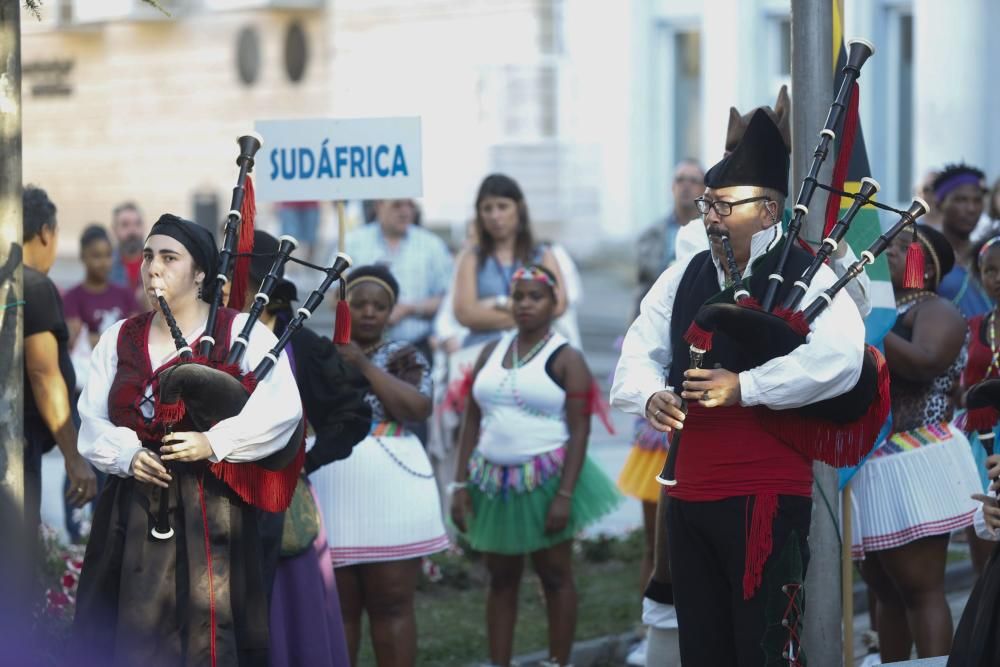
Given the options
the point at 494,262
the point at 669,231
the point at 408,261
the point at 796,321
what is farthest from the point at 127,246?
the point at 796,321

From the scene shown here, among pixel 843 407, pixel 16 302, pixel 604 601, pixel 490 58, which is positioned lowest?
pixel 604 601

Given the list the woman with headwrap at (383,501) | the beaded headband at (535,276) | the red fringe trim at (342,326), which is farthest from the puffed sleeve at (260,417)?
the beaded headband at (535,276)

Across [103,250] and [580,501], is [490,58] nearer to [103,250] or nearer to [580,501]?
[103,250]

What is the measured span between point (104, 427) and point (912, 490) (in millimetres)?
3074

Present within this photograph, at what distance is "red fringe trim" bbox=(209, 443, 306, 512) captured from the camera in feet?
17.1

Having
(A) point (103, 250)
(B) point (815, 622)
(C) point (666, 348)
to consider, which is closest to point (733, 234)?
(C) point (666, 348)

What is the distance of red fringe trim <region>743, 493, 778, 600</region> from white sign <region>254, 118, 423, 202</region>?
2856mm

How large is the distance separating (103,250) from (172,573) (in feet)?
18.7

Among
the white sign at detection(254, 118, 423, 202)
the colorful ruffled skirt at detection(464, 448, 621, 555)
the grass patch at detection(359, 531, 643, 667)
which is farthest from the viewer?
the grass patch at detection(359, 531, 643, 667)

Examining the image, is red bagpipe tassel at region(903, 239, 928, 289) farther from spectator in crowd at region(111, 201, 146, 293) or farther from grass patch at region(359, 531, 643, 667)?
spectator in crowd at region(111, 201, 146, 293)

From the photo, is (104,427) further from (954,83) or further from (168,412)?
(954,83)

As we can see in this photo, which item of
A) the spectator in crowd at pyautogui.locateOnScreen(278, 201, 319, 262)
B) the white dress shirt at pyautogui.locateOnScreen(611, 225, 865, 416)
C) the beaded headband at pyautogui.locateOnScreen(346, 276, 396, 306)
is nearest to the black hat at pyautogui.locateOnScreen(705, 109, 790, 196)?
the white dress shirt at pyautogui.locateOnScreen(611, 225, 865, 416)

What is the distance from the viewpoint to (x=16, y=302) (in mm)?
5426

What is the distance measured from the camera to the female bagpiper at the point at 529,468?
23.6 ft
